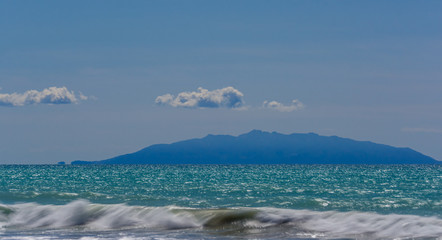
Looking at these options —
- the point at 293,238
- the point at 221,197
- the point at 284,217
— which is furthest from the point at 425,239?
the point at 221,197

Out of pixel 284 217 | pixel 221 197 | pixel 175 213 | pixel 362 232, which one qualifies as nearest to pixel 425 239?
pixel 362 232

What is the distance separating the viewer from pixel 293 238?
22.5 metres

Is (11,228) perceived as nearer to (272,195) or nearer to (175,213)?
(175,213)

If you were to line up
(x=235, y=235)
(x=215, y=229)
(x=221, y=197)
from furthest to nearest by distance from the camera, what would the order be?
(x=221, y=197) < (x=215, y=229) < (x=235, y=235)

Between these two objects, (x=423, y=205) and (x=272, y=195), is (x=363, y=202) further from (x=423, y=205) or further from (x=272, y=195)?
(x=272, y=195)

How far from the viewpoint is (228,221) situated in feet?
89.9

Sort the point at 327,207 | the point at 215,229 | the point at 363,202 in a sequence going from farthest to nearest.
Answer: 1. the point at 363,202
2. the point at 327,207
3. the point at 215,229

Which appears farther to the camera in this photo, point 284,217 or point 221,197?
point 221,197

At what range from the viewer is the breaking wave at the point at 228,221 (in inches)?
938

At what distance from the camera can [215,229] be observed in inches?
1016

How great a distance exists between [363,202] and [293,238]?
1633 cm

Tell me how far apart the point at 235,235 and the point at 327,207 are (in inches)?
463

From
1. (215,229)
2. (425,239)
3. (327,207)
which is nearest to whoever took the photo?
(425,239)

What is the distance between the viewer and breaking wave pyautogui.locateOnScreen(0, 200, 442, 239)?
23.8 m
